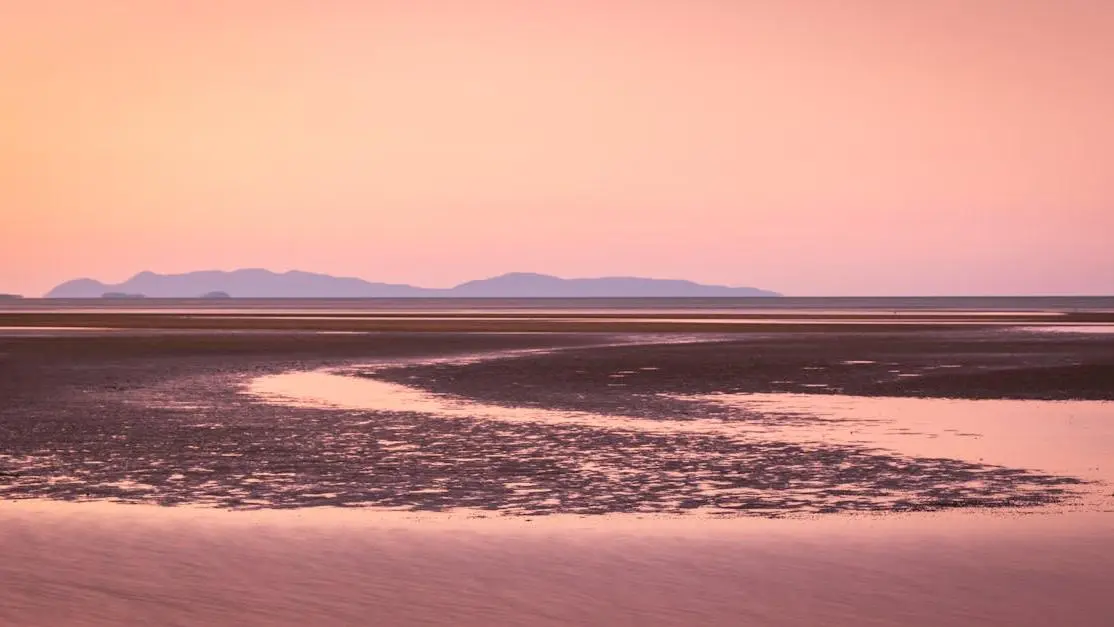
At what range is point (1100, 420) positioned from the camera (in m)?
27.6

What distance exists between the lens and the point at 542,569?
12633mm

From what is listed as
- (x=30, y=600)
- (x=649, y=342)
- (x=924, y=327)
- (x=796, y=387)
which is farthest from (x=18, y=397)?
(x=924, y=327)

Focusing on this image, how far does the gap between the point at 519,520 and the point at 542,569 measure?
2.81 metres

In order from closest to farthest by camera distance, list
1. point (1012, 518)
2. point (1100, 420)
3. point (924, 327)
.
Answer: point (1012, 518) < point (1100, 420) < point (924, 327)

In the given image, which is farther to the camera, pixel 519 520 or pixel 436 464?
pixel 436 464

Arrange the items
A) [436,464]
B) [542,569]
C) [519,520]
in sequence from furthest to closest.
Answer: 1. [436,464]
2. [519,520]
3. [542,569]

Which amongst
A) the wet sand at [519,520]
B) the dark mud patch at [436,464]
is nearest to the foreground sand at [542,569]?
the wet sand at [519,520]

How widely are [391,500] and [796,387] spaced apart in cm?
2164

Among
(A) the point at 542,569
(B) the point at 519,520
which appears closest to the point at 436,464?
(B) the point at 519,520

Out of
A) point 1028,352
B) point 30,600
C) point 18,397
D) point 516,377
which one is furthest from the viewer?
point 1028,352

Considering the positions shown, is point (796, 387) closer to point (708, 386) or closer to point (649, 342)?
point (708, 386)

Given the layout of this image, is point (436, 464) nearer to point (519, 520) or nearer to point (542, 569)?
point (519, 520)

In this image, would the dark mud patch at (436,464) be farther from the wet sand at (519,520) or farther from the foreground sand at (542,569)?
the foreground sand at (542,569)

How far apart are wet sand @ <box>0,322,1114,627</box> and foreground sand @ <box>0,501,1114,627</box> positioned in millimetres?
42
